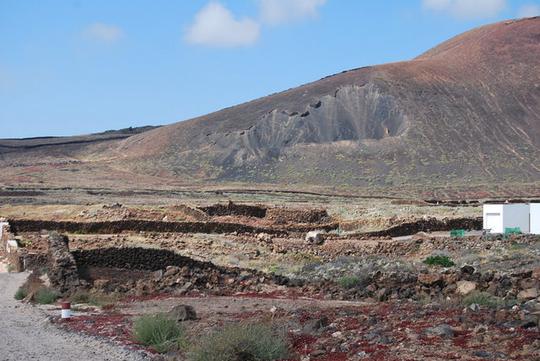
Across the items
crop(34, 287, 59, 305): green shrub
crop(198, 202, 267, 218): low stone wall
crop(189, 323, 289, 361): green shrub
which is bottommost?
crop(198, 202, 267, 218): low stone wall

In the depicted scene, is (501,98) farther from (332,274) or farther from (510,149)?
(332,274)

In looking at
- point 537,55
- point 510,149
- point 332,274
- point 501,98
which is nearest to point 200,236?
point 332,274

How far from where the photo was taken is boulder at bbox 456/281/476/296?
54.3 ft

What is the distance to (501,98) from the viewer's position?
383ft

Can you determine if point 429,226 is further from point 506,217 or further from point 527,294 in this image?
point 527,294

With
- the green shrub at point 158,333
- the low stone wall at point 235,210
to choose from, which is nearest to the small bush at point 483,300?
the green shrub at point 158,333

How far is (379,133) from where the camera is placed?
110 metres

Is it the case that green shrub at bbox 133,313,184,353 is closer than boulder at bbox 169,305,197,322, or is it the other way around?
green shrub at bbox 133,313,184,353

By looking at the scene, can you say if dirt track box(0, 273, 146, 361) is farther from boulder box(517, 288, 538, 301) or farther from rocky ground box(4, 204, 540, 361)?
boulder box(517, 288, 538, 301)

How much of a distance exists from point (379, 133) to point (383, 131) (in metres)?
0.61

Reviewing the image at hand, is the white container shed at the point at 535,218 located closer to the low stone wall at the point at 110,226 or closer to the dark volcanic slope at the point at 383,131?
the low stone wall at the point at 110,226

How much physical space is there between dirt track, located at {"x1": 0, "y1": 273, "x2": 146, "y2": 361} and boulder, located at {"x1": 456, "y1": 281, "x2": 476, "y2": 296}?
6.55 metres

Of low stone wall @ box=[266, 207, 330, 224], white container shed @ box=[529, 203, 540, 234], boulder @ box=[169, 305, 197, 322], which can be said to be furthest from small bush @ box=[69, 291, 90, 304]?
low stone wall @ box=[266, 207, 330, 224]

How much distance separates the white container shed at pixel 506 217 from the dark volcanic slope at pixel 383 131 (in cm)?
5212
